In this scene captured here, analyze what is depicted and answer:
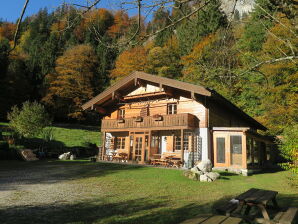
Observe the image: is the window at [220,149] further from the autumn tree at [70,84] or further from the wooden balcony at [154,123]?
the autumn tree at [70,84]

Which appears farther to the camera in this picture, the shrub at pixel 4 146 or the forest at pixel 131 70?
the shrub at pixel 4 146

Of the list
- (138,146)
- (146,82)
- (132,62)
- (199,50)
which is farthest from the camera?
(132,62)

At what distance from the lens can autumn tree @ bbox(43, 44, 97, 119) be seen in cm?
3934

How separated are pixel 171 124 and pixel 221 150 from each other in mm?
3970

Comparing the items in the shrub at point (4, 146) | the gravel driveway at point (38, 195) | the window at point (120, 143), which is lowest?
the gravel driveway at point (38, 195)

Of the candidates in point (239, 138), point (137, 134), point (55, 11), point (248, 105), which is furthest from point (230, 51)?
point (248, 105)

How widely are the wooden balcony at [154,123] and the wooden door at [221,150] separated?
1.82m

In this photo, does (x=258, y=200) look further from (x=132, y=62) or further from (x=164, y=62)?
(x=132, y=62)

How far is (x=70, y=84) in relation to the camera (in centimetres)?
4000

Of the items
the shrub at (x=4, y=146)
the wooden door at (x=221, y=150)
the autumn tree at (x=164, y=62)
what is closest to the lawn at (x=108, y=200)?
the wooden door at (x=221, y=150)

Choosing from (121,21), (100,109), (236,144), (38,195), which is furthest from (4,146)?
(121,21)

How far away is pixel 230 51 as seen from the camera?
458cm

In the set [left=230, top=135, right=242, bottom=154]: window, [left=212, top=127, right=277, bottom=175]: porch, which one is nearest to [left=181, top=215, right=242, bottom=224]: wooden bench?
[left=212, top=127, right=277, bottom=175]: porch

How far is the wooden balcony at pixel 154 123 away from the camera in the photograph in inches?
688
